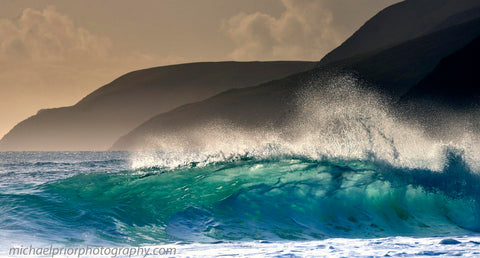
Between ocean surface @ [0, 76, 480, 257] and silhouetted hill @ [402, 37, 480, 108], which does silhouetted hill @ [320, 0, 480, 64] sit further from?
ocean surface @ [0, 76, 480, 257]

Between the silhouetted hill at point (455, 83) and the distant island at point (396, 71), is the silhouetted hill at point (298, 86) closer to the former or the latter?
the distant island at point (396, 71)

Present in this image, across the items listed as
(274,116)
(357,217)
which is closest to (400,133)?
(357,217)

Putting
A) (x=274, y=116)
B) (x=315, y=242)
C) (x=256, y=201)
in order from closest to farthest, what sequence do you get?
(x=315, y=242) → (x=256, y=201) → (x=274, y=116)

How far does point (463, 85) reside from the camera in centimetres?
5859

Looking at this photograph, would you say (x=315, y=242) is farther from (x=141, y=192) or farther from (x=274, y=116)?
(x=274, y=116)

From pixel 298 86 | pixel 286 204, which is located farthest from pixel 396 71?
pixel 286 204

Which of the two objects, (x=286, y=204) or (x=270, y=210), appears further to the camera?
(x=286, y=204)

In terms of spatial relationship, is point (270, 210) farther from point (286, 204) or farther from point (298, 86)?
point (298, 86)

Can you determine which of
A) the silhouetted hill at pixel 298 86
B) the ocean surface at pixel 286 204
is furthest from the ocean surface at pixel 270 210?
the silhouetted hill at pixel 298 86

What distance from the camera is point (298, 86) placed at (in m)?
130

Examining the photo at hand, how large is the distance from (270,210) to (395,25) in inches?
6279

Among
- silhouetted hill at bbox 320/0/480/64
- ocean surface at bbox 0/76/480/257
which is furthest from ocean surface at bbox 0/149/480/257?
silhouetted hill at bbox 320/0/480/64

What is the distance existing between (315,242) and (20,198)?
22.7 feet

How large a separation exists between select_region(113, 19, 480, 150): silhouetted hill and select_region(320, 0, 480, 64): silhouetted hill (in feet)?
88.3
